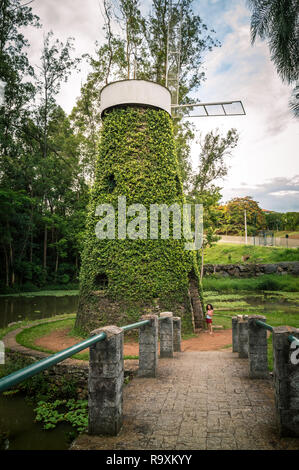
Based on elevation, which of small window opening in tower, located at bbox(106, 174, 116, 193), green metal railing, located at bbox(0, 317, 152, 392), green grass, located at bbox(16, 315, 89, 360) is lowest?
green grass, located at bbox(16, 315, 89, 360)

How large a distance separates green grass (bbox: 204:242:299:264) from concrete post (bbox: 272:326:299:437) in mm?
31555

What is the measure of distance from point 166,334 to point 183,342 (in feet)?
11.9

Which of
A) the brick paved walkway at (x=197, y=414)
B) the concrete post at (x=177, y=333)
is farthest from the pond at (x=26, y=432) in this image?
the concrete post at (x=177, y=333)

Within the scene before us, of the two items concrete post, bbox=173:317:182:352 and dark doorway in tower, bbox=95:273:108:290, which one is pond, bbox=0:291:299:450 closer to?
concrete post, bbox=173:317:182:352

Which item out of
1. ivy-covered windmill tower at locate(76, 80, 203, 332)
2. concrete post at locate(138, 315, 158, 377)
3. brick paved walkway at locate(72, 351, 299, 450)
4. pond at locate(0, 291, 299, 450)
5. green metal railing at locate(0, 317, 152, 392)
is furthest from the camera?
ivy-covered windmill tower at locate(76, 80, 203, 332)

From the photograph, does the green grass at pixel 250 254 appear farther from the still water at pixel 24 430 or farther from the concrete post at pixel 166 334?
the still water at pixel 24 430

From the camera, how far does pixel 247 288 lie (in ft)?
88.4

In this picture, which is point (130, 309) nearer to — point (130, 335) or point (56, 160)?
point (130, 335)

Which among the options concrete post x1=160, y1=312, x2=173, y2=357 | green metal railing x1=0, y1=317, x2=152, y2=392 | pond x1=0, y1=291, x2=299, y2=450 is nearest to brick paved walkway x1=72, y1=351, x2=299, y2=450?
green metal railing x1=0, y1=317, x2=152, y2=392

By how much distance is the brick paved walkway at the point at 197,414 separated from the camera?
2.86 metres

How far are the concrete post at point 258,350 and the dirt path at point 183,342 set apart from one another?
425cm

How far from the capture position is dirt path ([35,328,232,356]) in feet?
29.9

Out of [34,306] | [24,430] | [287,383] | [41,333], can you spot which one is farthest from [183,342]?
[34,306]

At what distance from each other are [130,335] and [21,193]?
67.8ft
